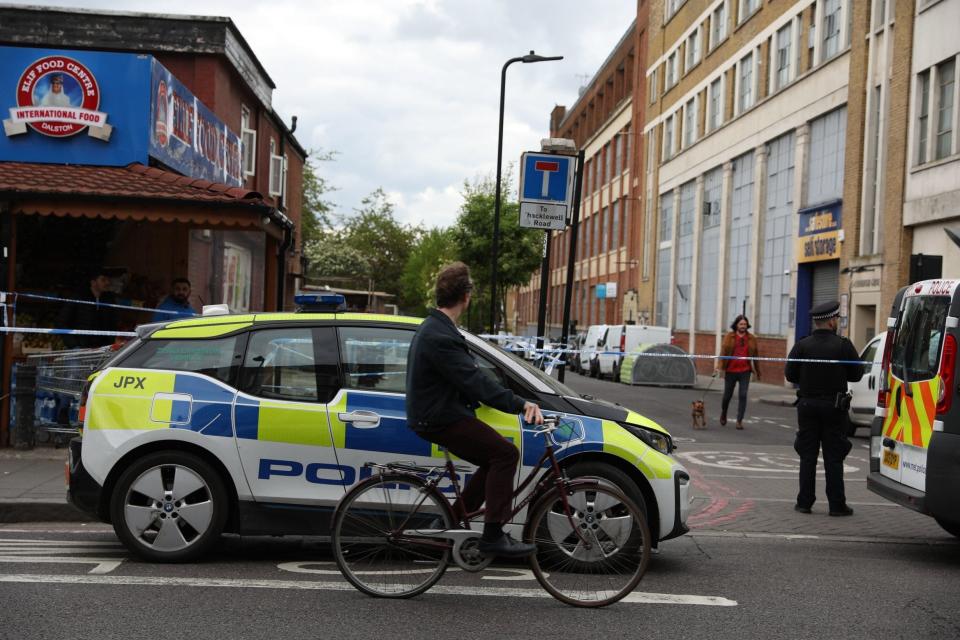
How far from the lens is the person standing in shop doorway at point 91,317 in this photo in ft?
41.2

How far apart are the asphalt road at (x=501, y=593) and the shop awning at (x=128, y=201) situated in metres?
4.45

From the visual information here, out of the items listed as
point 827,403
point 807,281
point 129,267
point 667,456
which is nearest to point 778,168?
point 807,281

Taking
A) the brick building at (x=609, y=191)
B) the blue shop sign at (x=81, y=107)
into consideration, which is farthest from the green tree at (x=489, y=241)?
the blue shop sign at (x=81, y=107)

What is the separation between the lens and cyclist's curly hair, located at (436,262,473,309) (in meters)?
5.86

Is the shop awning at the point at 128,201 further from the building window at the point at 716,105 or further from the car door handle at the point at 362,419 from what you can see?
the building window at the point at 716,105

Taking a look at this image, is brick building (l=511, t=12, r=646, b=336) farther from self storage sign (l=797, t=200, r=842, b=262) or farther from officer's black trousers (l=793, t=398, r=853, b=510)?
officer's black trousers (l=793, t=398, r=853, b=510)

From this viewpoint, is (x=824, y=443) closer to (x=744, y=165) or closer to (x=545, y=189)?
(x=545, y=189)

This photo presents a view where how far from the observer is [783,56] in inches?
1416

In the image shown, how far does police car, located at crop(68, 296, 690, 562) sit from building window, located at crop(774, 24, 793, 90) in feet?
101

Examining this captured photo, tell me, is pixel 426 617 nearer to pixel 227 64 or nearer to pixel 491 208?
pixel 227 64

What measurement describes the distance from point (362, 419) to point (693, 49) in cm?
4449

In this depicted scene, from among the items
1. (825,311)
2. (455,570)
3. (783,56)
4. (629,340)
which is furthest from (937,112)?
(455,570)

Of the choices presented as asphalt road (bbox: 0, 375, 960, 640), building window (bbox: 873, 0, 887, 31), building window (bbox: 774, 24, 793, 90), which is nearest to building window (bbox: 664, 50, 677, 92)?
building window (bbox: 774, 24, 793, 90)

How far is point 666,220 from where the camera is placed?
169 ft
